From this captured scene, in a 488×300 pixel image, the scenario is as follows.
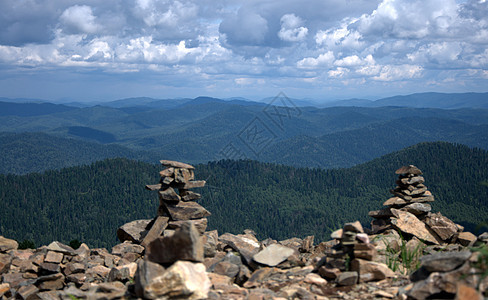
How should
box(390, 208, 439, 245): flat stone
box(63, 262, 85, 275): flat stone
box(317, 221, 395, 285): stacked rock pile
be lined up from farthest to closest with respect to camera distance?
box(390, 208, 439, 245): flat stone
box(63, 262, 85, 275): flat stone
box(317, 221, 395, 285): stacked rock pile

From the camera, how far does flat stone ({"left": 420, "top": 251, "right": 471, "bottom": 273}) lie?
1171cm

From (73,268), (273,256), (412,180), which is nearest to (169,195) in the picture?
(73,268)

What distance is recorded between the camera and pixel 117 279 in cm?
1861

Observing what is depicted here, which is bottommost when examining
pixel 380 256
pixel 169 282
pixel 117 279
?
pixel 117 279

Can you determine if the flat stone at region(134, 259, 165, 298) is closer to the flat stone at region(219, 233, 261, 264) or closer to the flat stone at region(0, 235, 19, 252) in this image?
the flat stone at region(219, 233, 261, 264)

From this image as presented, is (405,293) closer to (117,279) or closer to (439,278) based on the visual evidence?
(439,278)

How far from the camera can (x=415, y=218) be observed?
25125 millimetres

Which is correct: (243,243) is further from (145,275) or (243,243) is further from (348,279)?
(145,275)

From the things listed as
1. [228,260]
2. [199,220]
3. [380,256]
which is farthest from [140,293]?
[199,220]

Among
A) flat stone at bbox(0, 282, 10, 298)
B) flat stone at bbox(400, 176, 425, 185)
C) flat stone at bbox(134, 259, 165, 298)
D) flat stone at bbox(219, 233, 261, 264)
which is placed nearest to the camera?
flat stone at bbox(134, 259, 165, 298)

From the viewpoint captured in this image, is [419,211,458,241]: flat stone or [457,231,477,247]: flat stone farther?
[419,211,458,241]: flat stone

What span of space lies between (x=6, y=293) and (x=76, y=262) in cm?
406

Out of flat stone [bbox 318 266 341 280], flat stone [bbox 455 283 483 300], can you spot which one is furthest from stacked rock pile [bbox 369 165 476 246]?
flat stone [bbox 455 283 483 300]

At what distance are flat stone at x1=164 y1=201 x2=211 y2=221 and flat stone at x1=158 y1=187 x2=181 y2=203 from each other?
49cm
